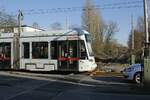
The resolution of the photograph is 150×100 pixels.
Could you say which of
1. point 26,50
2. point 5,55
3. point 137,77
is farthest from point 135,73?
point 5,55

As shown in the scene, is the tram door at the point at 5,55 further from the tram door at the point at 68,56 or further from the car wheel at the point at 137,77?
the car wheel at the point at 137,77

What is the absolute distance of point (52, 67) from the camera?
28.4 m

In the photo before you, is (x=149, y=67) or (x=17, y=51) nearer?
(x=149, y=67)

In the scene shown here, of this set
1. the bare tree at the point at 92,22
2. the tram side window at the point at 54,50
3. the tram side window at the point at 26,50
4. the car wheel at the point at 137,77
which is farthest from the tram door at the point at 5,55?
the bare tree at the point at 92,22

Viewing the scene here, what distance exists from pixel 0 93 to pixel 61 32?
13.6 meters

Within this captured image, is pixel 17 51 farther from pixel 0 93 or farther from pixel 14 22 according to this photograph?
pixel 14 22

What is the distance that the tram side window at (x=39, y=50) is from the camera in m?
28.9

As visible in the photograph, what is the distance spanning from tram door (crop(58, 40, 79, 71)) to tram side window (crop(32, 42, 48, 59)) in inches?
50.2

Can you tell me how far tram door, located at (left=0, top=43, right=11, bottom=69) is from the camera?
30.6 metres

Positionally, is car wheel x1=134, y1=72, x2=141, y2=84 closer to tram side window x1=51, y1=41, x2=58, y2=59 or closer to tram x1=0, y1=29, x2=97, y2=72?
tram x1=0, y1=29, x2=97, y2=72

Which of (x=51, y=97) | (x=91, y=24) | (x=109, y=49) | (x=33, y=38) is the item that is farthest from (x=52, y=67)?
(x=109, y=49)

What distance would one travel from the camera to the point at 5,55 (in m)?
30.8

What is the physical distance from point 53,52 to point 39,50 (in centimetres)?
139

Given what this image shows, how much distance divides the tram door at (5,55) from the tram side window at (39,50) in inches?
101
